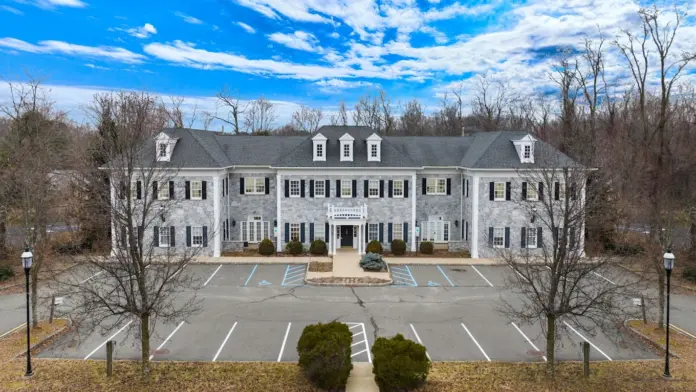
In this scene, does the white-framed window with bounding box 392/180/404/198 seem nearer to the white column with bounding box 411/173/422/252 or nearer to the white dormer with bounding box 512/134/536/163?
the white column with bounding box 411/173/422/252

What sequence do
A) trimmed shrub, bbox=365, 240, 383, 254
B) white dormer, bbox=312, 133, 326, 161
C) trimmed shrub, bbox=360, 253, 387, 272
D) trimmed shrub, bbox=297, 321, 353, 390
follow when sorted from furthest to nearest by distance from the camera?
white dormer, bbox=312, 133, 326, 161 < trimmed shrub, bbox=365, 240, 383, 254 < trimmed shrub, bbox=360, 253, 387, 272 < trimmed shrub, bbox=297, 321, 353, 390

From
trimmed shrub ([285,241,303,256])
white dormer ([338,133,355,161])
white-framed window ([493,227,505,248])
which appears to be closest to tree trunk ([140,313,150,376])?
trimmed shrub ([285,241,303,256])

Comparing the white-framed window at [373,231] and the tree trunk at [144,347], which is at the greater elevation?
the white-framed window at [373,231]

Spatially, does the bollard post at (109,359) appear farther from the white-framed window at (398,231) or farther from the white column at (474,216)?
the white column at (474,216)

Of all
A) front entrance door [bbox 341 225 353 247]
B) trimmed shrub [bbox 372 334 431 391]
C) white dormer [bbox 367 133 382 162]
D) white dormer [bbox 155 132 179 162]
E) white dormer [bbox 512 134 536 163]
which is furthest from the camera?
front entrance door [bbox 341 225 353 247]

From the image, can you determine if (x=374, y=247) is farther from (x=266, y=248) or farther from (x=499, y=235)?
(x=499, y=235)

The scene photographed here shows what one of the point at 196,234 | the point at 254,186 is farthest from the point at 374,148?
the point at 196,234

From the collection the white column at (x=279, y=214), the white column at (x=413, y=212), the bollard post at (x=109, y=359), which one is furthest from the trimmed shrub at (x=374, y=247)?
the bollard post at (x=109, y=359)
